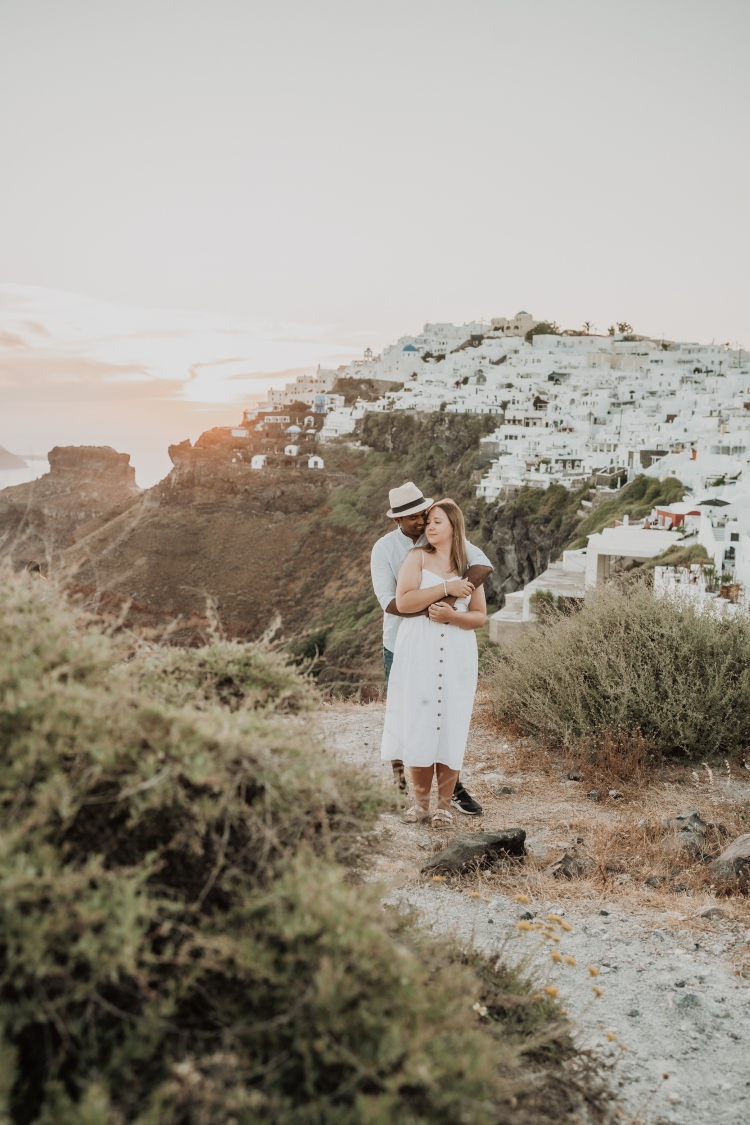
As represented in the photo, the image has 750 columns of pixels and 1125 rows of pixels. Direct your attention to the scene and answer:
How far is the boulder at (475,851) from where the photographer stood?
11.2 feet

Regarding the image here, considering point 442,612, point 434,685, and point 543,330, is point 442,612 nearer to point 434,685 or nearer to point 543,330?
point 434,685

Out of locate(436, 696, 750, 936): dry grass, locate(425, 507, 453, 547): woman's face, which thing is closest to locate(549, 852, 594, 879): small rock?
locate(436, 696, 750, 936): dry grass

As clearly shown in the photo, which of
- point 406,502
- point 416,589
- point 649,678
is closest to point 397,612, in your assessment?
point 416,589

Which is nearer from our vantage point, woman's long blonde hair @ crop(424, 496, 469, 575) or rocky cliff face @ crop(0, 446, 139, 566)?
woman's long blonde hair @ crop(424, 496, 469, 575)

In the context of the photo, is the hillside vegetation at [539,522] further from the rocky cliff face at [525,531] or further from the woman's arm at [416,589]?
the woman's arm at [416,589]

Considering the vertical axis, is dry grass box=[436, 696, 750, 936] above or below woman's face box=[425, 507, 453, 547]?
below

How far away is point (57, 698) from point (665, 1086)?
1.88 meters

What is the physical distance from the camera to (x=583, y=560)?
19297 millimetres

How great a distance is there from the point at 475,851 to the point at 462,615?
1135 mm

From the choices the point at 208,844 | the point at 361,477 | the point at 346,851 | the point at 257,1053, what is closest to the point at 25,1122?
the point at 257,1053

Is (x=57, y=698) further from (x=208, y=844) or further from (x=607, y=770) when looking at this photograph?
(x=607, y=770)

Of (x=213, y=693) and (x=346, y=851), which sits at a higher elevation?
(x=213, y=693)

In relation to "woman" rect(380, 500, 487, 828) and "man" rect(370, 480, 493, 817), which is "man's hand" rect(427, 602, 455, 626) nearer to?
"woman" rect(380, 500, 487, 828)

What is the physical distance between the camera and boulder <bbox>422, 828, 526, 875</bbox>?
11.2ft
